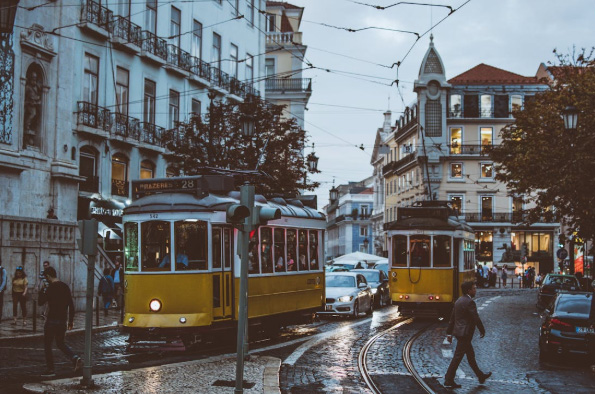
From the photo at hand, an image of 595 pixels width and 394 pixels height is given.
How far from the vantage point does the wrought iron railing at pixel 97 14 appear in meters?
30.4

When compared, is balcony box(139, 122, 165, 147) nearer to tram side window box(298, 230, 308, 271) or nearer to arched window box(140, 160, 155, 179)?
arched window box(140, 160, 155, 179)

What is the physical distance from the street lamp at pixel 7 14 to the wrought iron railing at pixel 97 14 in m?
5.60

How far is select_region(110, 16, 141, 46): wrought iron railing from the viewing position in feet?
106

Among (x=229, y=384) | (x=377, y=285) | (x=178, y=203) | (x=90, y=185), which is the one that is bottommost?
(x=229, y=384)

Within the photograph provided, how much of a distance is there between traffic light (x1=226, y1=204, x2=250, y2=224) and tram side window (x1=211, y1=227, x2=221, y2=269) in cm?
505

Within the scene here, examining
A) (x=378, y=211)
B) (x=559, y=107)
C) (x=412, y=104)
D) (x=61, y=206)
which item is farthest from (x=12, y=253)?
(x=378, y=211)

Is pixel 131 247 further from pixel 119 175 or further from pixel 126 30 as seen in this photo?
pixel 126 30

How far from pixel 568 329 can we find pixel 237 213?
812 cm

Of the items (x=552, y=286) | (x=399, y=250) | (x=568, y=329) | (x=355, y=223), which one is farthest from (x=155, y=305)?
(x=355, y=223)

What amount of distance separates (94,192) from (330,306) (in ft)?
36.6

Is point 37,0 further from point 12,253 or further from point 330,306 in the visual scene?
point 330,306

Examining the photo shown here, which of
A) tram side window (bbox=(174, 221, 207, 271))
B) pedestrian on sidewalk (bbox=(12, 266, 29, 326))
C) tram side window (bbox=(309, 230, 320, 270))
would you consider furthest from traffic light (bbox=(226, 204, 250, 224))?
pedestrian on sidewalk (bbox=(12, 266, 29, 326))

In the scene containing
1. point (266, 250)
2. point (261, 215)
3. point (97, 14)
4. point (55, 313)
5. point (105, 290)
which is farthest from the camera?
point (97, 14)

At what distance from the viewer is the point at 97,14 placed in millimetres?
30906
